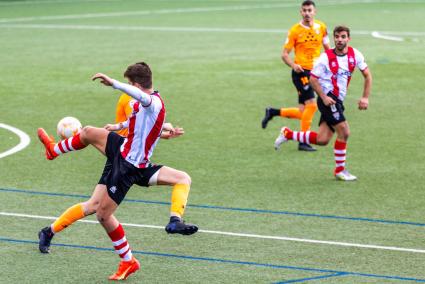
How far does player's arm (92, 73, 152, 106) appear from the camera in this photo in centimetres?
998

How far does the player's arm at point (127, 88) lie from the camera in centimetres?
998

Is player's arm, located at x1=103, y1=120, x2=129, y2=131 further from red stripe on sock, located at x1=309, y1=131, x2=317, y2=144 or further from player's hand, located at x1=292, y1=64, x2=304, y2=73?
player's hand, located at x1=292, y1=64, x2=304, y2=73

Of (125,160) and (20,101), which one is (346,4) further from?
(125,160)

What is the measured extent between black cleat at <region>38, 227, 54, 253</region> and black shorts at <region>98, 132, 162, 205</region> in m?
1.07

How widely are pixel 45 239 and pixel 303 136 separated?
6.31 m

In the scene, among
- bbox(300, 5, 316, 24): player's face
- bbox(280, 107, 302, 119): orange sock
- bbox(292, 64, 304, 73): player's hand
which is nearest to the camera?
bbox(292, 64, 304, 73): player's hand

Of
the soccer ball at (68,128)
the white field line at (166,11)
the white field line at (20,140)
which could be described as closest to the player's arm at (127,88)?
the soccer ball at (68,128)

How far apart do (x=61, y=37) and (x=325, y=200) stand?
2252cm

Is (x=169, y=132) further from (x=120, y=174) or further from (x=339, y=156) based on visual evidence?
(x=339, y=156)

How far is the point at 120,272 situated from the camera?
10633 mm

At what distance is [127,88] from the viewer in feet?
33.1

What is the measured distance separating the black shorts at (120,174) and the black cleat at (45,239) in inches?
42.2

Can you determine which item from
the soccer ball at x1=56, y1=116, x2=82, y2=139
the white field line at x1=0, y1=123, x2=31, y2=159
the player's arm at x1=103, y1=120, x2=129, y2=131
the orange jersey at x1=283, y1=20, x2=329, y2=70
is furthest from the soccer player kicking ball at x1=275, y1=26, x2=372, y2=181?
the white field line at x1=0, y1=123, x2=31, y2=159

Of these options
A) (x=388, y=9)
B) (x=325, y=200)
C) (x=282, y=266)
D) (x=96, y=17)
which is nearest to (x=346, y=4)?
(x=388, y=9)
